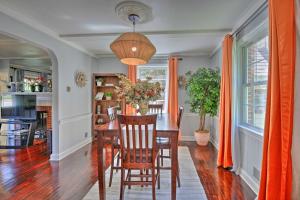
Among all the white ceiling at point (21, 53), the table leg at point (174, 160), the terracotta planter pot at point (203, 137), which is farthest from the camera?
the terracotta planter pot at point (203, 137)

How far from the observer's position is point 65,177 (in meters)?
3.25

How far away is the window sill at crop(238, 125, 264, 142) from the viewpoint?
267 centimetres

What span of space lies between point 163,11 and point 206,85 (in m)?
2.33

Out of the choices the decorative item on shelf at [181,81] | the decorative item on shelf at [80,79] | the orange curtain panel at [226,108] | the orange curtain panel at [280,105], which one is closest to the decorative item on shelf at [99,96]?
the decorative item on shelf at [80,79]

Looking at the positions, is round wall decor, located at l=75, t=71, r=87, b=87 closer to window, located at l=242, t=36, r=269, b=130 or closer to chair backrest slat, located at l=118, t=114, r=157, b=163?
chair backrest slat, located at l=118, t=114, r=157, b=163

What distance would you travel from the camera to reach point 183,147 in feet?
16.8

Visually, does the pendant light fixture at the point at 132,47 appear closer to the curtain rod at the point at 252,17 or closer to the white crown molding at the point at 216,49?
the curtain rod at the point at 252,17

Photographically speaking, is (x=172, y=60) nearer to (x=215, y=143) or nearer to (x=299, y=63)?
(x=215, y=143)

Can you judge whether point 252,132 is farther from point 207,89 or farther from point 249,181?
point 207,89

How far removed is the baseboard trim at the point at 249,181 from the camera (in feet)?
9.04

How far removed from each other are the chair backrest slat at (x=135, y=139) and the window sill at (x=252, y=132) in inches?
54.6

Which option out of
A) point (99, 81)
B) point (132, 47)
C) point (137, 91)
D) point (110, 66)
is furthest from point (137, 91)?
point (110, 66)

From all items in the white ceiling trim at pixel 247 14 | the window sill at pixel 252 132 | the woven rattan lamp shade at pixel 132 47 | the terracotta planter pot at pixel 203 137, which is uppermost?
the white ceiling trim at pixel 247 14

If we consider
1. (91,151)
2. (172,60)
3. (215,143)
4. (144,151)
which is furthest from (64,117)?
(215,143)
